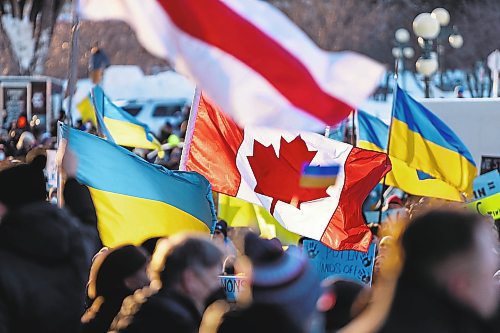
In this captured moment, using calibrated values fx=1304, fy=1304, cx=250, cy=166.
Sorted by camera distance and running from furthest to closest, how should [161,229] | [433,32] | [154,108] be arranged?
[154,108] → [433,32] → [161,229]

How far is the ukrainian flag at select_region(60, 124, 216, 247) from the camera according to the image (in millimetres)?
8375

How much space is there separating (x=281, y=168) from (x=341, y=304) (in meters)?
4.32

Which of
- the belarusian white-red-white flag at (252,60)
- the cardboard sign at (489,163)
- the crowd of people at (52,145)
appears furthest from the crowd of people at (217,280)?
the cardboard sign at (489,163)

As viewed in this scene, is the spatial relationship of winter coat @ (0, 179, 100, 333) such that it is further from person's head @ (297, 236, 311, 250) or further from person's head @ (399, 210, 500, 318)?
person's head @ (297, 236, 311, 250)

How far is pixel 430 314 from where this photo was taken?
11.9 feet

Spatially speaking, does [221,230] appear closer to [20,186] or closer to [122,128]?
[122,128]

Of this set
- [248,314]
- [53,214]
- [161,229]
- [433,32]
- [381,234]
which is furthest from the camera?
[433,32]

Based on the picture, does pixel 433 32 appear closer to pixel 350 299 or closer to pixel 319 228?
pixel 319 228

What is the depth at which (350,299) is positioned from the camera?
509cm

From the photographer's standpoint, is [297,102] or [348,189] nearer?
[297,102]

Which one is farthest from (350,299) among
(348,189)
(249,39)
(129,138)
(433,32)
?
(433,32)

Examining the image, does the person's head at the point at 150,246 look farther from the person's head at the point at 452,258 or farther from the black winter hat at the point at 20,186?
the person's head at the point at 452,258

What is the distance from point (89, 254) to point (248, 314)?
45.6 inches

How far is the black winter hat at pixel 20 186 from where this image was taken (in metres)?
5.83
